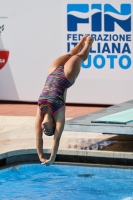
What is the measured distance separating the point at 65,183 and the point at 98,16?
6.01m

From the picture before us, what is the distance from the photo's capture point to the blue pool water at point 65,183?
819 cm

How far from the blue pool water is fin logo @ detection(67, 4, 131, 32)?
5315mm

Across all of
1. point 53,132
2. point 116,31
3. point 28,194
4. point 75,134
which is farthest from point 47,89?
point 116,31

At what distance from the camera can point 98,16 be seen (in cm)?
1374

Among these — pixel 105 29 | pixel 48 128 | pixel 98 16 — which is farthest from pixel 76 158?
pixel 98 16

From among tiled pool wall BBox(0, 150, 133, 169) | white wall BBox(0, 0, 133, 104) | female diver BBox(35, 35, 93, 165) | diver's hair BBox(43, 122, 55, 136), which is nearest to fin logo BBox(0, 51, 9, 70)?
white wall BBox(0, 0, 133, 104)

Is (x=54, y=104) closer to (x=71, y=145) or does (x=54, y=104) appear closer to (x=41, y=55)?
(x=71, y=145)

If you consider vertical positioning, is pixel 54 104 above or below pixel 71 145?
above

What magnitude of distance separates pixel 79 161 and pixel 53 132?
2.27 meters

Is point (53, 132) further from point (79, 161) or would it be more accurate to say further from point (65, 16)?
point (65, 16)

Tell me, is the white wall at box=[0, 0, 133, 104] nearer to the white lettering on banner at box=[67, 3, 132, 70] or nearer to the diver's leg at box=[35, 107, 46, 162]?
the white lettering on banner at box=[67, 3, 132, 70]

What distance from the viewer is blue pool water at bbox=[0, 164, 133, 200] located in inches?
322

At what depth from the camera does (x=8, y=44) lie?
14500 mm

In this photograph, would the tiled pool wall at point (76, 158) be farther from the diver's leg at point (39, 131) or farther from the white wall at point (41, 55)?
the white wall at point (41, 55)
